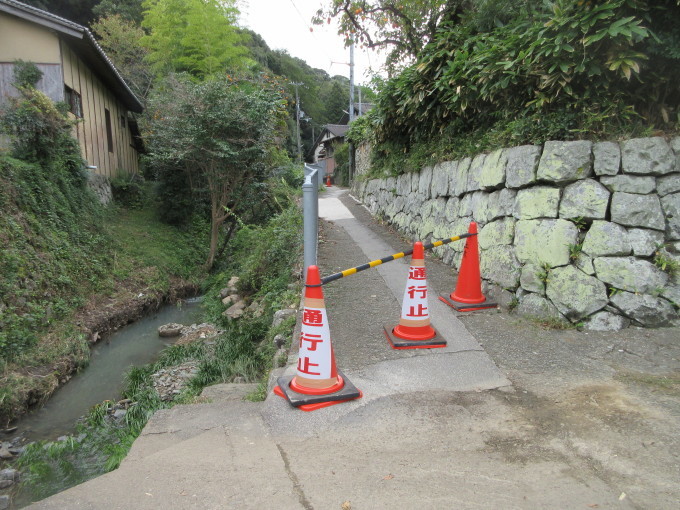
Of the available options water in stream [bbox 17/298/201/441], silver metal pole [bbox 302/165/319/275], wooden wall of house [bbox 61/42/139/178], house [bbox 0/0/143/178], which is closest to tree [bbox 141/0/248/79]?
wooden wall of house [bbox 61/42/139/178]

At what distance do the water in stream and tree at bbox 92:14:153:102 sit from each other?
1637 centimetres

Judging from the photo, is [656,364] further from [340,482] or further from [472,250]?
[340,482]

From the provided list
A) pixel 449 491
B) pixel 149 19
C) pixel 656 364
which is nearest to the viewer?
pixel 449 491

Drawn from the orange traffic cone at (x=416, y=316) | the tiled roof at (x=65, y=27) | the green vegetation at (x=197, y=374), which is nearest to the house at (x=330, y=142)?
the tiled roof at (x=65, y=27)

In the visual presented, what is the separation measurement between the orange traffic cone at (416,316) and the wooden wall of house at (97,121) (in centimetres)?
991

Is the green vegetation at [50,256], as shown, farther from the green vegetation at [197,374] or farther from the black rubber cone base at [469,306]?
the black rubber cone base at [469,306]

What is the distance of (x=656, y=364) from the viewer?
371 cm

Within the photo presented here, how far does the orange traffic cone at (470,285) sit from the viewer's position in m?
5.13

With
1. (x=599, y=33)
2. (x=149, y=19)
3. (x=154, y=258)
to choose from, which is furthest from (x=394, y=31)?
(x=149, y=19)

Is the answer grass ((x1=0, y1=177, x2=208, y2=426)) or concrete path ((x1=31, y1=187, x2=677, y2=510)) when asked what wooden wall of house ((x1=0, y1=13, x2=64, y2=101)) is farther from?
concrete path ((x1=31, y1=187, x2=677, y2=510))

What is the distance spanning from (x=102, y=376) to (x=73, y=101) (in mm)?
8988

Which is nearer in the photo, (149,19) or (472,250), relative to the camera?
(472,250)

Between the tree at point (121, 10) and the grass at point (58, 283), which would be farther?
the tree at point (121, 10)

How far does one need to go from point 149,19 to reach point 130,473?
22.8 metres
